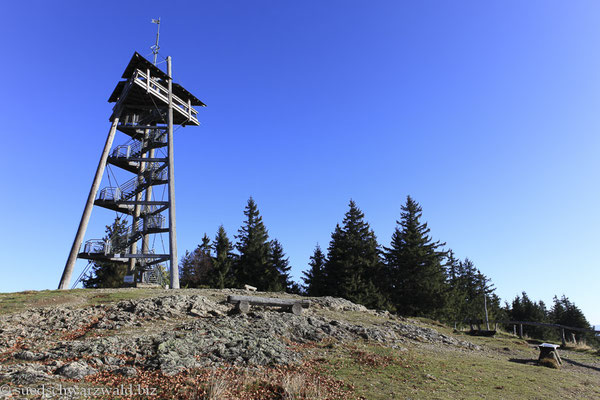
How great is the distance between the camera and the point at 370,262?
44.2 m

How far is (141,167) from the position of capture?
33875 millimetres

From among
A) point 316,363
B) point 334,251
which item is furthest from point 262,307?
point 334,251

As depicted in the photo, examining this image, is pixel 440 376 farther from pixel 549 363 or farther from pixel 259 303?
pixel 259 303

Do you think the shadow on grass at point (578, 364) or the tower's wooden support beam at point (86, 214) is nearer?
the shadow on grass at point (578, 364)

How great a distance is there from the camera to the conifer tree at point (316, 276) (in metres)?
43.7

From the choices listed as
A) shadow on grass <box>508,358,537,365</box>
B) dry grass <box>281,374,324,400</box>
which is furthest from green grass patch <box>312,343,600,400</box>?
dry grass <box>281,374,324,400</box>

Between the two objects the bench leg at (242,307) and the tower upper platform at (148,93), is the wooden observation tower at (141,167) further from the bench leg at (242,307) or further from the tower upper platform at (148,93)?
the bench leg at (242,307)

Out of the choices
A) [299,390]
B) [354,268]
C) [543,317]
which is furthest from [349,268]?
[543,317]

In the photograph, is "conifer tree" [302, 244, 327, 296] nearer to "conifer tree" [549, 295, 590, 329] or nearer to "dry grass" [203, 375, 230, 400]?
"dry grass" [203, 375, 230, 400]

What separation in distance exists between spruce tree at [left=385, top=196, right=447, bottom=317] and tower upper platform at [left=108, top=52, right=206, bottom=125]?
99.3ft

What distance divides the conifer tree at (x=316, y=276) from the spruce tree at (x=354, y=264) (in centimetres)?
66

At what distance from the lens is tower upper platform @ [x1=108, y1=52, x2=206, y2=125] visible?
3262 centimetres

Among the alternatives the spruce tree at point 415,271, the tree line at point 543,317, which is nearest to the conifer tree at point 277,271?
the spruce tree at point 415,271

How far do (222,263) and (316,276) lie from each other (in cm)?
1445
